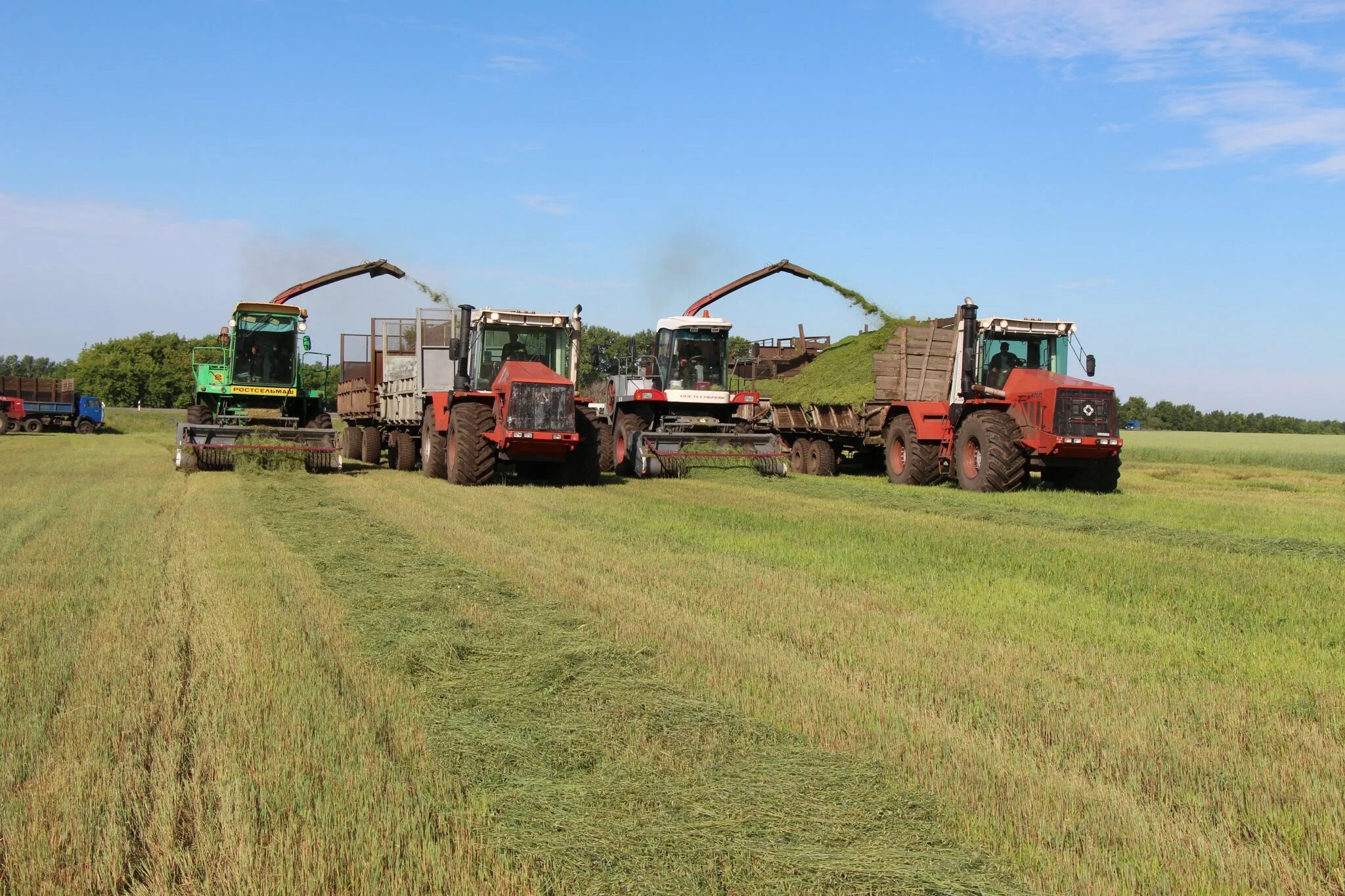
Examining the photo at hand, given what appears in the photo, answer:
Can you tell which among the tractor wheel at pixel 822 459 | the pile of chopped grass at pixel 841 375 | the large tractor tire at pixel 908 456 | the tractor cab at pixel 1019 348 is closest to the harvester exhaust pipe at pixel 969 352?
the tractor cab at pixel 1019 348

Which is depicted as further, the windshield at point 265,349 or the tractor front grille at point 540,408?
the windshield at point 265,349

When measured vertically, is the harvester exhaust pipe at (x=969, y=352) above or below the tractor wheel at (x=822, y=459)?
above

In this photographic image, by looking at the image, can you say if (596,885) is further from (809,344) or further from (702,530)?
(809,344)

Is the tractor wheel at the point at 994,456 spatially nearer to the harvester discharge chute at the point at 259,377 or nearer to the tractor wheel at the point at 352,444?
the harvester discharge chute at the point at 259,377

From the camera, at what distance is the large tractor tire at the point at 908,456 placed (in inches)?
670

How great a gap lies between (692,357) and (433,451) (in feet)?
16.9

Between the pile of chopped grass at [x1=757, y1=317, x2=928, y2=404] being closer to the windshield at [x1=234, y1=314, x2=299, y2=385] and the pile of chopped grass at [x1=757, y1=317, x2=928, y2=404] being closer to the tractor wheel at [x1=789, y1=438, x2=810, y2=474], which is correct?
the tractor wheel at [x1=789, y1=438, x2=810, y2=474]

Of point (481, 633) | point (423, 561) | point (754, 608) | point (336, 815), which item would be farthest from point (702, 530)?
point (336, 815)

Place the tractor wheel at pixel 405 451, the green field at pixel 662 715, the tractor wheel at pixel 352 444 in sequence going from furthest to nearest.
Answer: the tractor wheel at pixel 352 444 → the tractor wheel at pixel 405 451 → the green field at pixel 662 715

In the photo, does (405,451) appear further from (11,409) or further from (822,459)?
(11,409)

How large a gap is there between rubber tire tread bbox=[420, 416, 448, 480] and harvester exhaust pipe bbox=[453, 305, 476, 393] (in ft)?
2.62

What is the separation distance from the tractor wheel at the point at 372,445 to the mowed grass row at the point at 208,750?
46.1ft

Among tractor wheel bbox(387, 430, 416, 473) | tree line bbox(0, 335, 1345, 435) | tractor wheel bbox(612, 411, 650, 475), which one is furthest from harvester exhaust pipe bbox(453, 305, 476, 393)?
tree line bbox(0, 335, 1345, 435)

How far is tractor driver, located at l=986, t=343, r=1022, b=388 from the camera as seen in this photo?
1653 centimetres
